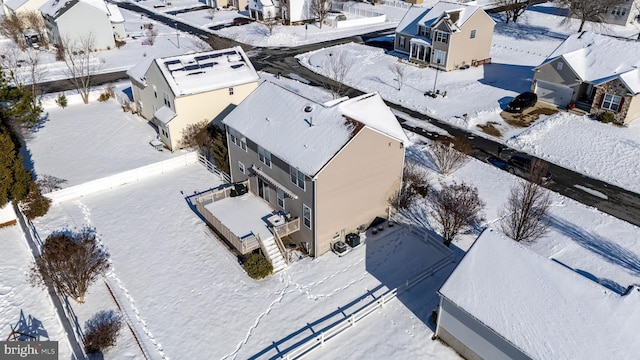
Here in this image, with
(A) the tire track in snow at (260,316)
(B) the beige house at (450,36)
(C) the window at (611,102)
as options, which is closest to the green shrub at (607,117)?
(C) the window at (611,102)

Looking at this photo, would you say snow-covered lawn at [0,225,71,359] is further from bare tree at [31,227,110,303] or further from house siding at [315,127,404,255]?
house siding at [315,127,404,255]

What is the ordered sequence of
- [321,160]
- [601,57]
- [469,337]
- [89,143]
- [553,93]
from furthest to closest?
1. [553,93]
2. [601,57]
3. [89,143]
4. [321,160]
5. [469,337]

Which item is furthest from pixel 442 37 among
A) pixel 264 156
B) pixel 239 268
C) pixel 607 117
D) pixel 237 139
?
pixel 239 268

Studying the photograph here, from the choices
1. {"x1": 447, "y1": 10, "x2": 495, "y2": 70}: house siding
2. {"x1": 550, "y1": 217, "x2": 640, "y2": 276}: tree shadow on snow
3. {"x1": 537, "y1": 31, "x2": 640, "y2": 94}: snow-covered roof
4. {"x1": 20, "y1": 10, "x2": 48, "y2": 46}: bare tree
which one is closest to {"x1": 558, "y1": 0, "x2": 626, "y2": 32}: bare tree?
{"x1": 447, "y1": 10, "x2": 495, "y2": 70}: house siding

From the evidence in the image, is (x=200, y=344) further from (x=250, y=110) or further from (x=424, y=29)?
(x=424, y=29)

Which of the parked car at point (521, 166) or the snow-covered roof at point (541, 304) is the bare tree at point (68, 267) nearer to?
the snow-covered roof at point (541, 304)

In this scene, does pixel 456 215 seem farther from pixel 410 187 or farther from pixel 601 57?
pixel 601 57
